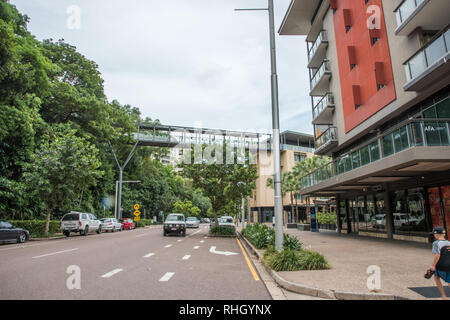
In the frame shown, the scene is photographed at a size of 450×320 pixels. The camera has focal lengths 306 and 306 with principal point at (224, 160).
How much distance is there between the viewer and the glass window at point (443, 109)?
1319cm

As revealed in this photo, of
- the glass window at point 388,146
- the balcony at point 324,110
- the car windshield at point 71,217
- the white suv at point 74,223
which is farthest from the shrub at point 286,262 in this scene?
the car windshield at point 71,217

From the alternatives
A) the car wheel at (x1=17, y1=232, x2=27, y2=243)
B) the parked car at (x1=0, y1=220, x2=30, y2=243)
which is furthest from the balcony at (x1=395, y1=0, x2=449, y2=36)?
the car wheel at (x1=17, y1=232, x2=27, y2=243)

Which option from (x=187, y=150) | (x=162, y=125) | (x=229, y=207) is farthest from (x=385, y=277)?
(x=162, y=125)

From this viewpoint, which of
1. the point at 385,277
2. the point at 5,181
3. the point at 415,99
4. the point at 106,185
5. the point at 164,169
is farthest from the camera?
the point at 164,169

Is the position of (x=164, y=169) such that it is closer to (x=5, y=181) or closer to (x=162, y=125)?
(x=162, y=125)

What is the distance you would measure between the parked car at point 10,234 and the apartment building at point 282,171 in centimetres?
4925

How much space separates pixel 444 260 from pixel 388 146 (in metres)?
9.77

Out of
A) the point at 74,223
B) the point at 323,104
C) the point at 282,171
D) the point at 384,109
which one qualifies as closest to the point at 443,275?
the point at 384,109

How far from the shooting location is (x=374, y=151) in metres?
15.1

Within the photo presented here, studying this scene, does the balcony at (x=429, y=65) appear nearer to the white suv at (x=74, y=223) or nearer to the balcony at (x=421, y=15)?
the balcony at (x=421, y=15)

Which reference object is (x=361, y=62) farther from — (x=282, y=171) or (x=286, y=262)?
(x=282, y=171)

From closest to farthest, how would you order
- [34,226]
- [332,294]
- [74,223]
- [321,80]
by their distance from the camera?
[332,294], [34,226], [74,223], [321,80]

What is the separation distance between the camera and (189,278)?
738cm

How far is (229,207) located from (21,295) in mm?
25408
